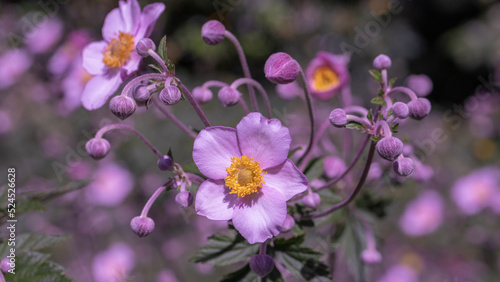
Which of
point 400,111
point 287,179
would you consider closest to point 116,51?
point 287,179

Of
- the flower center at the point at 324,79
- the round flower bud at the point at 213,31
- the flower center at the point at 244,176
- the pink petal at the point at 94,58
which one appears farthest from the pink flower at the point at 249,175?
the flower center at the point at 324,79

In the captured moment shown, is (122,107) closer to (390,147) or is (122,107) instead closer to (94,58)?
(94,58)

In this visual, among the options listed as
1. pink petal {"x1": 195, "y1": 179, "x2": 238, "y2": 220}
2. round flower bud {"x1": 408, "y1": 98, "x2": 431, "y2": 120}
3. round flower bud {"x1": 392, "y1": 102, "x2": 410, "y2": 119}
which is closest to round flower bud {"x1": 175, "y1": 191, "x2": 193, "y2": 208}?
pink petal {"x1": 195, "y1": 179, "x2": 238, "y2": 220}

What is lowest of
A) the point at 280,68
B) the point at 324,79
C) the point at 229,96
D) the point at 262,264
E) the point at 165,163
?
the point at 324,79

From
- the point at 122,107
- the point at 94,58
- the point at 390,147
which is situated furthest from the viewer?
the point at 94,58

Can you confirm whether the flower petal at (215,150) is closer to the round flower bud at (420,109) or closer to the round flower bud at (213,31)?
the round flower bud at (213,31)

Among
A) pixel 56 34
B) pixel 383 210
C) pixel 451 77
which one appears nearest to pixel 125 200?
pixel 56 34
